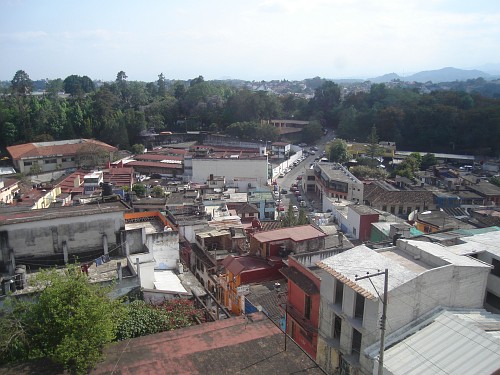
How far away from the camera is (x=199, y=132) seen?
5866 cm

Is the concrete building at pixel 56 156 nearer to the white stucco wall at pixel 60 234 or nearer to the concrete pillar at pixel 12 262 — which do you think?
the white stucco wall at pixel 60 234

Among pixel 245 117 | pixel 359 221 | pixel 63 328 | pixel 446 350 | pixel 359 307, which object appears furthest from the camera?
pixel 245 117

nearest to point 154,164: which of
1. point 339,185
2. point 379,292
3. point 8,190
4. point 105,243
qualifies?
point 8,190

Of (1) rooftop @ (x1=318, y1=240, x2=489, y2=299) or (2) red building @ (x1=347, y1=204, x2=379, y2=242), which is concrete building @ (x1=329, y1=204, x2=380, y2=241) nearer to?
Answer: (2) red building @ (x1=347, y1=204, x2=379, y2=242)

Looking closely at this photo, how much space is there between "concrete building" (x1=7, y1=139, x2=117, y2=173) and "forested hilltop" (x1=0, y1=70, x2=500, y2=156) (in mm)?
6958

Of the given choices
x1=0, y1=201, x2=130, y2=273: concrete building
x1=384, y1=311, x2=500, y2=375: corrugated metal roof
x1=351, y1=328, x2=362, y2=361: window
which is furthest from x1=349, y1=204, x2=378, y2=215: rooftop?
x1=384, y1=311, x2=500, y2=375: corrugated metal roof

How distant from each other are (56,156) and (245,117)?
2578 centimetres

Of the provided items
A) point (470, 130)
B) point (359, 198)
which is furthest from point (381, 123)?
point (359, 198)

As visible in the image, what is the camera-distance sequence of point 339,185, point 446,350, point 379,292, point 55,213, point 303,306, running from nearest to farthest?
point 446,350 < point 379,292 < point 303,306 < point 55,213 < point 339,185

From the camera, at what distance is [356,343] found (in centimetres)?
924

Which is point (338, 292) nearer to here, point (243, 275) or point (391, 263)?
point (391, 263)

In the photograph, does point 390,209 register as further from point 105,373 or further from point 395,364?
point 105,373

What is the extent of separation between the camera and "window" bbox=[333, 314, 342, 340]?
9.86m

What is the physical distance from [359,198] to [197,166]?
591 inches
